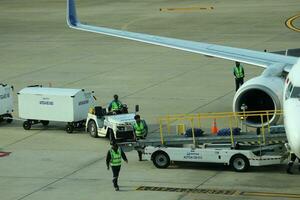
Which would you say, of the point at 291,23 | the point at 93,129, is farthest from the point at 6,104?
the point at 291,23

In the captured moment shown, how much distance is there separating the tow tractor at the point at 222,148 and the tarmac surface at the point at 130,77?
1.33 feet

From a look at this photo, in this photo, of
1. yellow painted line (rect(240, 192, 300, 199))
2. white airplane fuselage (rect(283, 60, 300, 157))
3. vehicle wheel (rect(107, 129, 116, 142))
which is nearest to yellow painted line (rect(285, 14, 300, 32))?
vehicle wheel (rect(107, 129, 116, 142))

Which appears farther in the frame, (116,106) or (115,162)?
(116,106)

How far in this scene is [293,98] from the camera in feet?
81.0

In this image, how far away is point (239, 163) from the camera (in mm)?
28250

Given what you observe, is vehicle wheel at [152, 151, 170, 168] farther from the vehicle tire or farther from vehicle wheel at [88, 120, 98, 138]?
the vehicle tire

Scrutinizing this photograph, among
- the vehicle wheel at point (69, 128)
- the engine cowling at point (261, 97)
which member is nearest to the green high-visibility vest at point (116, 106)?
the vehicle wheel at point (69, 128)

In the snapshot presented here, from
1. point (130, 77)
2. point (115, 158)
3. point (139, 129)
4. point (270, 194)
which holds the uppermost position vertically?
point (130, 77)

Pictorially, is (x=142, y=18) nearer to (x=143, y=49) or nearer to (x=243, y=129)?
(x=143, y=49)

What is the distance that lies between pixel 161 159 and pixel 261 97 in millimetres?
4611

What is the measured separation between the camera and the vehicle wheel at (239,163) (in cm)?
2812

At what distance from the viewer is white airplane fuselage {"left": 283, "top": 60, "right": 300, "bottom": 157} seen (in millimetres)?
22797

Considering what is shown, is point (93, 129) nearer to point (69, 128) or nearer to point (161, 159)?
point (69, 128)

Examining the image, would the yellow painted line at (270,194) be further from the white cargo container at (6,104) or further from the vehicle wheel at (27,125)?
the white cargo container at (6,104)
